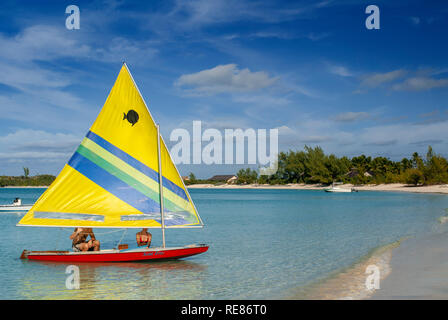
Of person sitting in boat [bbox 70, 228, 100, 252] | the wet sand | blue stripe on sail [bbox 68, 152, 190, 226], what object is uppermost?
blue stripe on sail [bbox 68, 152, 190, 226]

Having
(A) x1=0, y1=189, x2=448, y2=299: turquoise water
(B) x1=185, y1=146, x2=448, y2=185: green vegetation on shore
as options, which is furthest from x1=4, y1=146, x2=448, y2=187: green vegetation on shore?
(A) x1=0, y1=189, x2=448, y2=299: turquoise water

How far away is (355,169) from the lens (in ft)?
528

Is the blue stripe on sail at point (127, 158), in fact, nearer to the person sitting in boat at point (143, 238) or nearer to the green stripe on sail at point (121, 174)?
the green stripe on sail at point (121, 174)

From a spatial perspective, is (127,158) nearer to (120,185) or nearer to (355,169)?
(120,185)

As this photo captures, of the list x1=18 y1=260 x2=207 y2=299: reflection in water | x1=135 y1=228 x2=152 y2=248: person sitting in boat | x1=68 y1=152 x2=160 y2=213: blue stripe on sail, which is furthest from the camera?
x1=135 y1=228 x2=152 y2=248: person sitting in boat

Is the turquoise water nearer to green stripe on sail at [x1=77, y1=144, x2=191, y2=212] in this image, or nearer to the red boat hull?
the red boat hull

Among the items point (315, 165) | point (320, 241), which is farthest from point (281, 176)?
point (320, 241)

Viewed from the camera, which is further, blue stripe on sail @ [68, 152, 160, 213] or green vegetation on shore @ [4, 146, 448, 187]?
green vegetation on shore @ [4, 146, 448, 187]

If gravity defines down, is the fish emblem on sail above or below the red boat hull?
above

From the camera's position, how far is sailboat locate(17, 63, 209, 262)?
51.2ft

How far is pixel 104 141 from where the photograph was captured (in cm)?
1606

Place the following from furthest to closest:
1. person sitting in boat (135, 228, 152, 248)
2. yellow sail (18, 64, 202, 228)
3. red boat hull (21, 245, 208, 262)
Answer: person sitting in boat (135, 228, 152, 248) → red boat hull (21, 245, 208, 262) → yellow sail (18, 64, 202, 228)
